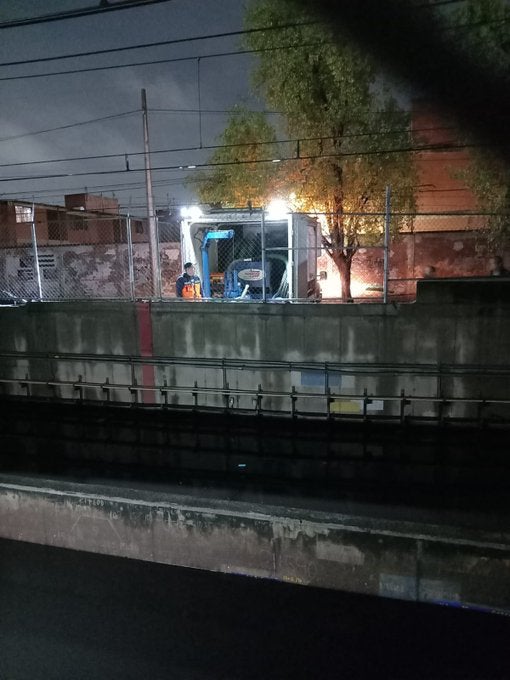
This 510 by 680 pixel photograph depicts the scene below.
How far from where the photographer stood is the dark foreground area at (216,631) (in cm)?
389

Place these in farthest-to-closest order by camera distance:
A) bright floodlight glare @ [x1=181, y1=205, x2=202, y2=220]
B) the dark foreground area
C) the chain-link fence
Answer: the chain-link fence
bright floodlight glare @ [x1=181, y1=205, x2=202, y2=220]
the dark foreground area

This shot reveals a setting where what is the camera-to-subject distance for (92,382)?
1008 centimetres

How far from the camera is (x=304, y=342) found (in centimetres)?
891

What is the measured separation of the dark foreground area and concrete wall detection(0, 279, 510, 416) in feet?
15.4

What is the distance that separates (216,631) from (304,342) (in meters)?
5.47

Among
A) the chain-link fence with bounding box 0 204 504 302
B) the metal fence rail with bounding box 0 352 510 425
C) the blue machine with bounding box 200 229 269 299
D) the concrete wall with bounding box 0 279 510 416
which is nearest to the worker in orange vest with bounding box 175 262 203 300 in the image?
the concrete wall with bounding box 0 279 510 416

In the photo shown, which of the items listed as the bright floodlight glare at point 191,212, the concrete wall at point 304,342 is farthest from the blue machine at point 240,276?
the concrete wall at point 304,342

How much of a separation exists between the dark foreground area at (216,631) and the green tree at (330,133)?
429 inches

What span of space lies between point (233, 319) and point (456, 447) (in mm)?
4594

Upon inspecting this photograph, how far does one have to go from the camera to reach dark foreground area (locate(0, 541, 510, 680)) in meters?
3.89

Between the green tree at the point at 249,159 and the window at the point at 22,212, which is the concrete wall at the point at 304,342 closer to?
the green tree at the point at 249,159

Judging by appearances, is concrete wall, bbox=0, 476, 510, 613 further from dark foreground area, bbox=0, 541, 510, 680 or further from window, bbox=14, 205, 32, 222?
window, bbox=14, 205, 32, 222

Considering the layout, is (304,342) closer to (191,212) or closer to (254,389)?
(254,389)

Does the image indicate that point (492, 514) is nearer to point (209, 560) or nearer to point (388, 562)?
point (388, 562)
